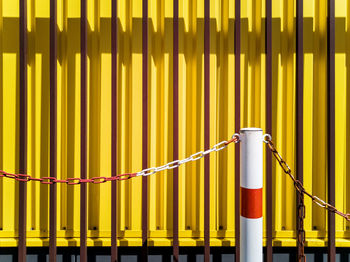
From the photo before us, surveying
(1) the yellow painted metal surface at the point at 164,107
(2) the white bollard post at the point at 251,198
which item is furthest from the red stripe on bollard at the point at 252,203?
(1) the yellow painted metal surface at the point at 164,107

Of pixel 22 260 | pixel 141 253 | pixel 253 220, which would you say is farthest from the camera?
pixel 141 253

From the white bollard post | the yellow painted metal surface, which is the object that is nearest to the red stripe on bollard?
the white bollard post

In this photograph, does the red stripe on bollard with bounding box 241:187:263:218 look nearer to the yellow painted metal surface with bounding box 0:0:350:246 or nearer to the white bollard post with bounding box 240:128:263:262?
the white bollard post with bounding box 240:128:263:262

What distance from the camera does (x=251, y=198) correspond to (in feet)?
5.44

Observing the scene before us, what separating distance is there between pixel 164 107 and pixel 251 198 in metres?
1.32

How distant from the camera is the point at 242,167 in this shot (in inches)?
66.9

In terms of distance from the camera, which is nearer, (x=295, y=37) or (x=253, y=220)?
(x=253, y=220)

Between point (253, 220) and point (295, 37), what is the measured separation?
181cm

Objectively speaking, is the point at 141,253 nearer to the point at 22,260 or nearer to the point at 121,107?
the point at 22,260

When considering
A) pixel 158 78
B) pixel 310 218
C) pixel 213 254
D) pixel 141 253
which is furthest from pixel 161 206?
pixel 310 218

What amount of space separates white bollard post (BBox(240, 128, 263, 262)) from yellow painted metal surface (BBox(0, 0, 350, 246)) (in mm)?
1008

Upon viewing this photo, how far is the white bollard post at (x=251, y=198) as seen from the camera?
5.44 ft

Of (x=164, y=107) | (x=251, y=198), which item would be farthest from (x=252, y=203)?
(x=164, y=107)

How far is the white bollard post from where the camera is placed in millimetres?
1657
